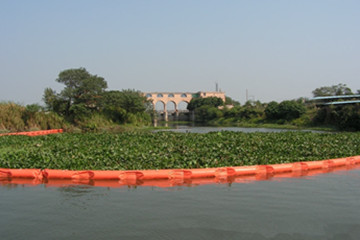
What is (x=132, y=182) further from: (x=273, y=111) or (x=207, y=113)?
(x=207, y=113)

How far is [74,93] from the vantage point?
27.0m

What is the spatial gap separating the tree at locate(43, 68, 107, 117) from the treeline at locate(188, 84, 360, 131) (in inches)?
847

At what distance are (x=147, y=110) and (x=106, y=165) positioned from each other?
28.5 meters

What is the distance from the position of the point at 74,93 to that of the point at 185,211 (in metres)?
24.1

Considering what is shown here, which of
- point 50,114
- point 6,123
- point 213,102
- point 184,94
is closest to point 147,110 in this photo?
point 50,114

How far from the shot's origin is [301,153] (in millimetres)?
9773

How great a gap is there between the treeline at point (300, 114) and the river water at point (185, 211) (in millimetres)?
22612

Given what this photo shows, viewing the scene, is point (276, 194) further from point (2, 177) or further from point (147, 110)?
point (147, 110)

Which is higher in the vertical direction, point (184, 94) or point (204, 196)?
point (184, 94)

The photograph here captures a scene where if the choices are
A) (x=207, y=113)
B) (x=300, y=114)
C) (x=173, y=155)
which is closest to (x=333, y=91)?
(x=300, y=114)

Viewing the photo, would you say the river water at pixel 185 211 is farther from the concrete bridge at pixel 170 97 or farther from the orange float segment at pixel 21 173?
the concrete bridge at pixel 170 97

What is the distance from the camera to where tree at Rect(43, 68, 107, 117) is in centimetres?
2689

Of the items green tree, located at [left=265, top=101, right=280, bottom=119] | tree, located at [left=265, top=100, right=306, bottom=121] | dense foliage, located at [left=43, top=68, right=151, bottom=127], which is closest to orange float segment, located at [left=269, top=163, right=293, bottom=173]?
dense foliage, located at [left=43, top=68, right=151, bottom=127]

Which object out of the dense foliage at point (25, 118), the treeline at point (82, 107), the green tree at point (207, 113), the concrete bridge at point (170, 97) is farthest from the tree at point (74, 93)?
the concrete bridge at point (170, 97)
